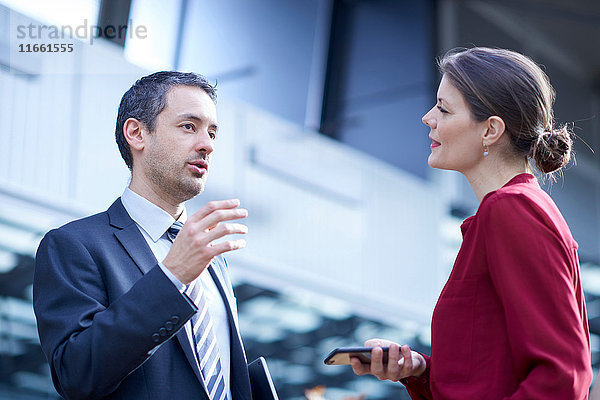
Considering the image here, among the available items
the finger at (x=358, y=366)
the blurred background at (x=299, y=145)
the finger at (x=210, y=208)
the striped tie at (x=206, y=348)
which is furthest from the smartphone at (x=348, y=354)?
the blurred background at (x=299, y=145)

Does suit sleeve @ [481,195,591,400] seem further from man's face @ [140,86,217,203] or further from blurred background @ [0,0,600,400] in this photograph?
blurred background @ [0,0,600,400]

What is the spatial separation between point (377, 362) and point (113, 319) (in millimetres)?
657

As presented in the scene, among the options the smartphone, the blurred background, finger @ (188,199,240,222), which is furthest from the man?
the blurred background

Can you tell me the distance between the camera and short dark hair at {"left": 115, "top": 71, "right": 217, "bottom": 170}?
2379 millimetres

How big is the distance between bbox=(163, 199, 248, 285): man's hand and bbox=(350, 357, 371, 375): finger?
0.43m

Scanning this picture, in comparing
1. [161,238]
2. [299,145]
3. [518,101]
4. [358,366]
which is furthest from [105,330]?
[299,145]

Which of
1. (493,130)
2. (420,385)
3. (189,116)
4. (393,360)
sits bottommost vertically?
(420,385)

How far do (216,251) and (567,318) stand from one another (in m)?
0.78

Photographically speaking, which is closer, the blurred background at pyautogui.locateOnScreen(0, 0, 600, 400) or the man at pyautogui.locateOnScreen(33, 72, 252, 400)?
the man at pyautogui.locateOnScreen(33, 72, 252, 400)

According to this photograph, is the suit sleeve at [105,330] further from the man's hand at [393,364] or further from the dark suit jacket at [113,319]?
the man's hand at [393,364]

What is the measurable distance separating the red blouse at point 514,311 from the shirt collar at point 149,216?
81 centimetres

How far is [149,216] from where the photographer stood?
2.22 meters

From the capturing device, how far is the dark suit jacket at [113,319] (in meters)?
1.78

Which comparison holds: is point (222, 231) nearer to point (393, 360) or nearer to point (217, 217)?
point (217, 217)
